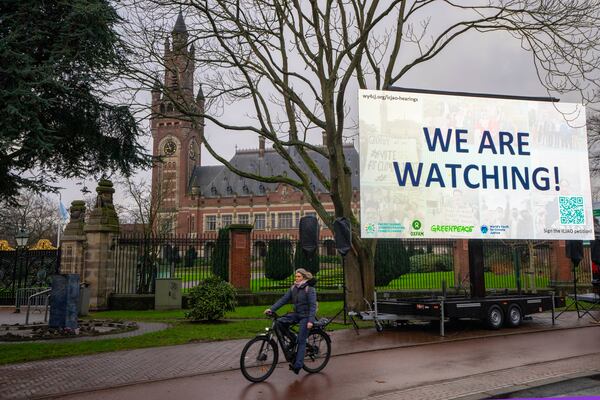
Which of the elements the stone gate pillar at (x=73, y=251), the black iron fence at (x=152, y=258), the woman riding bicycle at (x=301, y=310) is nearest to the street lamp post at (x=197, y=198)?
the black iron fence at (x=152, y=258)

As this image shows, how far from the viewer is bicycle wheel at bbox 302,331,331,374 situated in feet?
27.7

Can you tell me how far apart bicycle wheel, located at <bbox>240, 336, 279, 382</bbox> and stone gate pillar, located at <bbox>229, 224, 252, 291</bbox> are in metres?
13.3

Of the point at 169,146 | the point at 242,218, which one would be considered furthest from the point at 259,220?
the point at 169,146

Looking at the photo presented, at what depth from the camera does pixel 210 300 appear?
14914 mm

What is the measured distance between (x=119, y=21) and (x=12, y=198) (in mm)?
5270

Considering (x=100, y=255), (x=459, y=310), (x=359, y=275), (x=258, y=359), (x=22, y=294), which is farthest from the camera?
(x=22, y=294)

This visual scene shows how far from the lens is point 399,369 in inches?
349

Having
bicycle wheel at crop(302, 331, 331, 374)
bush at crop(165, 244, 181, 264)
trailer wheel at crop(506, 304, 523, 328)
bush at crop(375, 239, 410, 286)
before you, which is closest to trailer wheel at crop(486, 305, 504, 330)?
trailer wheel at crop(506, 304, 523, 328)

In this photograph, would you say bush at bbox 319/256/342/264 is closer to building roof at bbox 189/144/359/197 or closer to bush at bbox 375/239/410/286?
bush at bbox 375/239/410/286

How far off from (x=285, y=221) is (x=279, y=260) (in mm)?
60830

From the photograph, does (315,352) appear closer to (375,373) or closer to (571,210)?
(375,373)

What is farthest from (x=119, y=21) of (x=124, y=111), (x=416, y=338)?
(x=416, y=338)

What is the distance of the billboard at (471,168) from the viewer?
13.9m

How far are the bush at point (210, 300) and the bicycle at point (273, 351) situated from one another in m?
6.50
